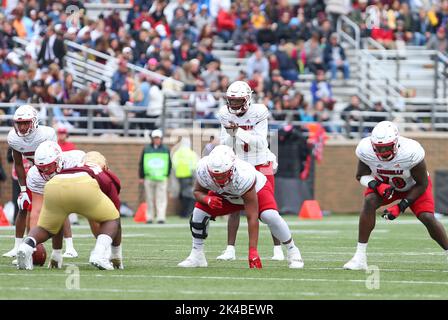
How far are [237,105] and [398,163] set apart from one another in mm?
2043

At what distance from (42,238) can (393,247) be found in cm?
578

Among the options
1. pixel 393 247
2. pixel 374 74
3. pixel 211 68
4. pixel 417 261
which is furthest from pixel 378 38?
pixel 417 261

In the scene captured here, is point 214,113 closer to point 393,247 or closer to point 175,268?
point 393,247

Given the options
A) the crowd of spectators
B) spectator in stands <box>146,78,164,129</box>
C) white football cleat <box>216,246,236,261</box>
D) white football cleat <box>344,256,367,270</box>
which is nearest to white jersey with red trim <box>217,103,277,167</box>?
white football cleat <box>216,246,236,261</box>

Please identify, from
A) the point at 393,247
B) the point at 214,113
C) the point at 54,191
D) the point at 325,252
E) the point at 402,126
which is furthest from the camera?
the point at 402,126

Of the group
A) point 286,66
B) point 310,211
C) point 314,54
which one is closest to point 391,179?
point 310,211

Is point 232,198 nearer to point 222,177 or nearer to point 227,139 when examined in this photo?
point 222,177

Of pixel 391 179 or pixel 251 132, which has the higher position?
pixel 251 132

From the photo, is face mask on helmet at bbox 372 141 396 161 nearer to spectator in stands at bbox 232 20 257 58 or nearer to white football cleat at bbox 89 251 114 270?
white football cleat at bbox 89 251 114 270

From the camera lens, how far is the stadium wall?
2456cm

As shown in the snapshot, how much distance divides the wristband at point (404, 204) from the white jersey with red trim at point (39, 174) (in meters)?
3.02

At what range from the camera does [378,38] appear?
2942cm

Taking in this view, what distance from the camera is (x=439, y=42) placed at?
96.4 ft
